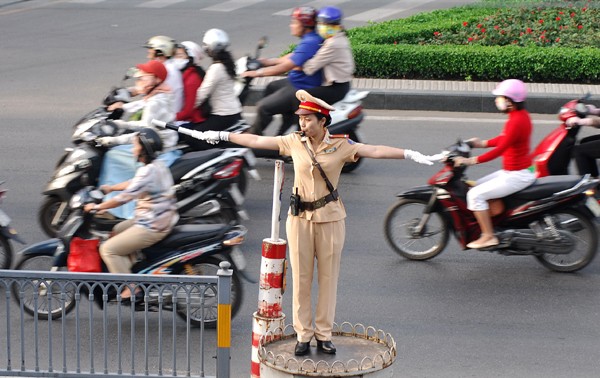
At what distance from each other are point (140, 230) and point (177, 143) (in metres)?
2.66

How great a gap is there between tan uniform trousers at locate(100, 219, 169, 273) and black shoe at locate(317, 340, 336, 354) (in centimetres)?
181

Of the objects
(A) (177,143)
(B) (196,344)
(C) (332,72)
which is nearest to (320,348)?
(B) (196,344)

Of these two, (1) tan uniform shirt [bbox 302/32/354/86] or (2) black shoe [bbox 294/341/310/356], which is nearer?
(2) black shoe [bbox 294/341/310/356]

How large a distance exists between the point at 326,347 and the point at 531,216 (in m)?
3.23

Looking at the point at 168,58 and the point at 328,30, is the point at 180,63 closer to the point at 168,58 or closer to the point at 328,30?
the point at 168,58

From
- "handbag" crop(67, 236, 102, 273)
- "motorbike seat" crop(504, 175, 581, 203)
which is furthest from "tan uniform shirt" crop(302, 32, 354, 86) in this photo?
"handbag" crop(67, 236, 102, 273)

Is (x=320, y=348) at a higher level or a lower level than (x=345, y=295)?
higher

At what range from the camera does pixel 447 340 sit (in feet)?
26.0

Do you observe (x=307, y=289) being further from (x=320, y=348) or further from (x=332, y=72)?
(x=332, y=72)

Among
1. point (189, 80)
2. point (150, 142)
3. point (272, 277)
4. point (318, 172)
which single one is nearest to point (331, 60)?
point (189, 80)

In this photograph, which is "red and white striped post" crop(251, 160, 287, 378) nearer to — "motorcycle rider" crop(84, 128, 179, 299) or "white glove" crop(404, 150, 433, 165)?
"white glove" crop(404, 150, 433, 165)

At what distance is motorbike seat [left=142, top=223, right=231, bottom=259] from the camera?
7.96 m

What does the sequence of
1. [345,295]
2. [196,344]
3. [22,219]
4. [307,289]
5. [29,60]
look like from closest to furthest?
[307,289], [196,344], [345,295], [22,219], [29,60]

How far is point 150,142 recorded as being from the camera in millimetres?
8211
